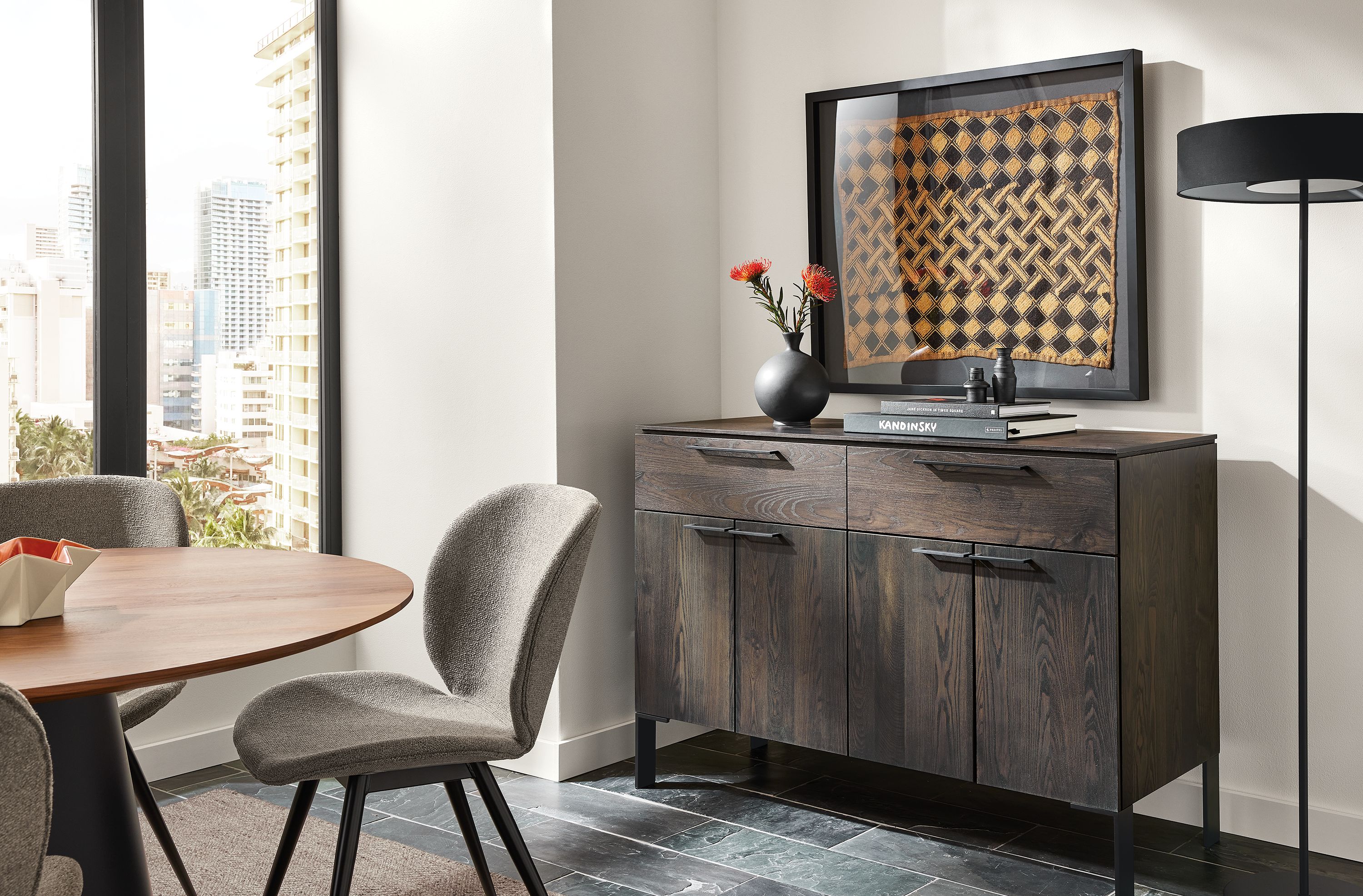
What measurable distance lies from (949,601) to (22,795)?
1.90 metres

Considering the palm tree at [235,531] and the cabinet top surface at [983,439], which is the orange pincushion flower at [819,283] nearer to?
the cabinet top surface at [983,439]

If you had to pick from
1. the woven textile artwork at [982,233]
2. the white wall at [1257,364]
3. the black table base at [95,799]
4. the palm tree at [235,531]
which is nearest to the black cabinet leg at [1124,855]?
the white wall at [1257,364]

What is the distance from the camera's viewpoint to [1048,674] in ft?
8.22

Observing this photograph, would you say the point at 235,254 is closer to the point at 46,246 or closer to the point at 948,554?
the point at 46,246

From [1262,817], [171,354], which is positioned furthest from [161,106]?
[1262,817]

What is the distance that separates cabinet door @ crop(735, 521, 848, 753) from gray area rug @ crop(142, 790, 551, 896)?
733mm

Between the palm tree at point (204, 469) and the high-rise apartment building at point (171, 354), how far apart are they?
0.10m

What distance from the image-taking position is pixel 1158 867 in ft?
8.68

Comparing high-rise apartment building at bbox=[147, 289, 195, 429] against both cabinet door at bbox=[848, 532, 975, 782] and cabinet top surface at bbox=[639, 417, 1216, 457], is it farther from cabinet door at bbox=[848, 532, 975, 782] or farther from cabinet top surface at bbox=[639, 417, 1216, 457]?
cabinet door at bbox=[848, 532, 975, 782]

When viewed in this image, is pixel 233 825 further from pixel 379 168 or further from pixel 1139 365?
pixel 1139 365

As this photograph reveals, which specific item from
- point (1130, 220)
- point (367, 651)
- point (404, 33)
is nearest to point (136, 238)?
point (404, 33)

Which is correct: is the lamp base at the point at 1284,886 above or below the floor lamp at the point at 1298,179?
below

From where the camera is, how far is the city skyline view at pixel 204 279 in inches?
119

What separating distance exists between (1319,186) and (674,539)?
162cm
